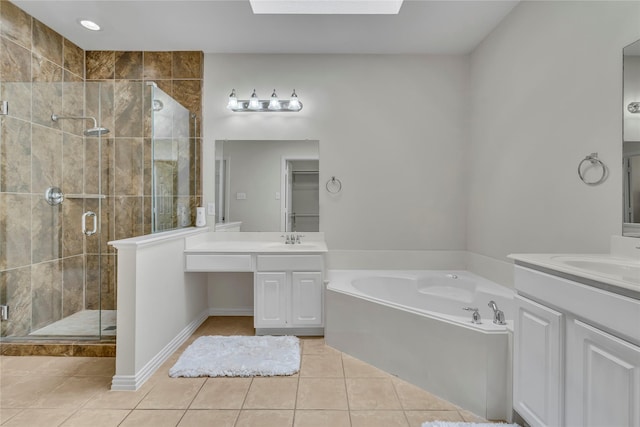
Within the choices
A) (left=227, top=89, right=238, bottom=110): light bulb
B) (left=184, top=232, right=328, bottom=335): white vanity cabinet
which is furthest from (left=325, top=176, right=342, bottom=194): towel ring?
(left=227, top=89, right=238, bottom=110): light bulb

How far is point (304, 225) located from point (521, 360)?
6.84ft

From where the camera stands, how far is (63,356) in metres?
2.31

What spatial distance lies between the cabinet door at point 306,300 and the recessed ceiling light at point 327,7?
6.62 ft

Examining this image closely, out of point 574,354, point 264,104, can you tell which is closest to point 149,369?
point 574,354

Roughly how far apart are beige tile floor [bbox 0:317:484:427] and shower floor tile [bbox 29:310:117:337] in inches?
7.5

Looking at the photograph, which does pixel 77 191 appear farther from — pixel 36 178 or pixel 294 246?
pixel 294 246

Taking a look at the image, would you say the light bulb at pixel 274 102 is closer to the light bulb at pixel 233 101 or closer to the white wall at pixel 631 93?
the light bulb at pixel 233 101

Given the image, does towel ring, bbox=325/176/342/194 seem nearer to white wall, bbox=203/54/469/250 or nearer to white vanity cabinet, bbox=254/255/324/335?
white wall, bbox=203/54/469/250

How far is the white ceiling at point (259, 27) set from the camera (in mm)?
2391

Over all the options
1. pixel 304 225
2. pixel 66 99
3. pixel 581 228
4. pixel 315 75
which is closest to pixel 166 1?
pixel 66 99

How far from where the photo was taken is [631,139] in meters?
1.51

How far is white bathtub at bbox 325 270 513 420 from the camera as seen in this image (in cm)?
166

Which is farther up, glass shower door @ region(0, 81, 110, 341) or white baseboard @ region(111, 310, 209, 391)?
glass shower door @ region(0, 81, 110, 341)

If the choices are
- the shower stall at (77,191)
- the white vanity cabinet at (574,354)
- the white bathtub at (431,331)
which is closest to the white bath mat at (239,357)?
the white bathtub at (431,331)
